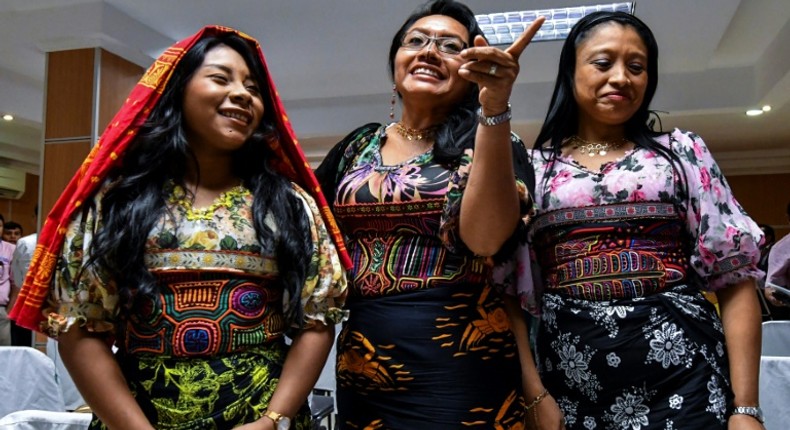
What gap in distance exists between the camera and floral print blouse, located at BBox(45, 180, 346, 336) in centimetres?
108

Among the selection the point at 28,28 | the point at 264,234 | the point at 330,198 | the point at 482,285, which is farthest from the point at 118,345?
the point at 28,28

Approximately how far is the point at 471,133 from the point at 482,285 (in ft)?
1.08

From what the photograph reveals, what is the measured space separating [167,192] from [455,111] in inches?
26.1

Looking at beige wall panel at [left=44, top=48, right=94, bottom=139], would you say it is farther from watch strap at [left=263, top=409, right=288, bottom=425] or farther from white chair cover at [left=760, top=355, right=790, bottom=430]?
white chair cover at [left=760, top=355, right=790, bottom=430]

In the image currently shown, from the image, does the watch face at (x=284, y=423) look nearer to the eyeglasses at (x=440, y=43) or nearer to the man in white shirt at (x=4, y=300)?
the eyeglasses at (x=440, y=43)

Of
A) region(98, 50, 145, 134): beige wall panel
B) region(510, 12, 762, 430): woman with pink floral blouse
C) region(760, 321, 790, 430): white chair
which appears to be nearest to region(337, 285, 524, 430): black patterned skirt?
region(510, 12, 762, 430): woman with pink floral blouse

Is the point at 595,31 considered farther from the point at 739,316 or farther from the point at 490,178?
the point at 739,316

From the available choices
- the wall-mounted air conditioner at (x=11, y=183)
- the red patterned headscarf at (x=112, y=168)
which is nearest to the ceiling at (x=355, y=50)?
the wall-mounted air conditioner at (x=11, y=183)

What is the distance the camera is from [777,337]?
254 centimetres

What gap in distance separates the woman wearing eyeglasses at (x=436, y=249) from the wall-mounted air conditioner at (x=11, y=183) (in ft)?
34.0

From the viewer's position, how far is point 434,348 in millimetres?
1219

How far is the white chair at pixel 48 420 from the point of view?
1.53m

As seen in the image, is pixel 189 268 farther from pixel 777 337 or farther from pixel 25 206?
pixel 25 206

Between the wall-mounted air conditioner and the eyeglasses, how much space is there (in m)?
10.4
